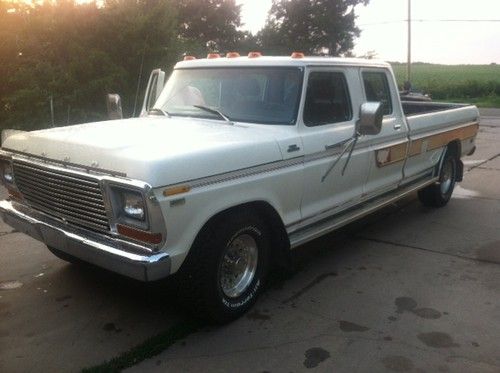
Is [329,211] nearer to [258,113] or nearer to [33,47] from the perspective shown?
[258,113]

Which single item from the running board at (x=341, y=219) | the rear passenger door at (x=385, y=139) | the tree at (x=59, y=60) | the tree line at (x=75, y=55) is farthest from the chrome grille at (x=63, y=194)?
the tree at (x=59, y=60)

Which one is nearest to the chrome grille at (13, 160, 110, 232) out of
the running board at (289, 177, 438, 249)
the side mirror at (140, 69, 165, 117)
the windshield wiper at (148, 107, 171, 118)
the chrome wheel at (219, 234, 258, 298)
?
the chrome wheel at (219, 234, 258, 298)

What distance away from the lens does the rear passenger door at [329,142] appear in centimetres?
423

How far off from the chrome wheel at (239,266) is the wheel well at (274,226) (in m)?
0.20

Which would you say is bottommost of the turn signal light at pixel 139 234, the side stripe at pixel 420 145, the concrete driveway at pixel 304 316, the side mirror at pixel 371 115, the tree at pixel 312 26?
the concrete driveway at pixel 304 316

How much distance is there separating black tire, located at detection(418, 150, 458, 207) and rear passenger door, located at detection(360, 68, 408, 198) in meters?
1.36

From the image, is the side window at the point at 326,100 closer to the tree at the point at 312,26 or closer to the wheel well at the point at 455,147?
the wheel well at the point at 455,147

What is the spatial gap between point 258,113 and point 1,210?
7.38 feet

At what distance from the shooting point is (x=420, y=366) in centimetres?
321

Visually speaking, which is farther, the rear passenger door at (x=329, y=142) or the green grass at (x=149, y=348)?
the rear passenger door at (x=329, y=142)

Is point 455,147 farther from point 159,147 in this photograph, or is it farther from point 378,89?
point 159,147

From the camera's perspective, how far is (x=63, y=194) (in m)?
3.59

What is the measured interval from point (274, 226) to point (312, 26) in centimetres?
4103

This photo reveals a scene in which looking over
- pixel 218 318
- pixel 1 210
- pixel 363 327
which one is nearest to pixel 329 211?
pixel 363 327
